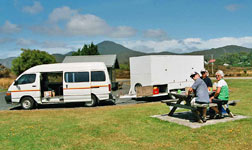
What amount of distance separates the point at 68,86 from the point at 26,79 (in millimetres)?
2329

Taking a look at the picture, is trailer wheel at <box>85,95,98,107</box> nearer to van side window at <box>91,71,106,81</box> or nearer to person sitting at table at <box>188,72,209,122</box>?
van side window at <box>91,71,106,81</box>

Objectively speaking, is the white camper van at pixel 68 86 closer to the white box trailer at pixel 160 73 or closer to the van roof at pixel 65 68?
the van roof at pixel 65 68

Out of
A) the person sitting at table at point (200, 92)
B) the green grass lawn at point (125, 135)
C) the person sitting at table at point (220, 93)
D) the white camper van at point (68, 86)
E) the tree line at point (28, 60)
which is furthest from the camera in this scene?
the tree line at point (28, 60)

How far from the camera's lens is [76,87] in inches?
516

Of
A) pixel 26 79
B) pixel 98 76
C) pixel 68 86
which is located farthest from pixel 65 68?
pixel 26 79

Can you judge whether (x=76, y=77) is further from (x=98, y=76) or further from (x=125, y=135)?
(x=125, y=135)

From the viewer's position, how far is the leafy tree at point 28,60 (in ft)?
152

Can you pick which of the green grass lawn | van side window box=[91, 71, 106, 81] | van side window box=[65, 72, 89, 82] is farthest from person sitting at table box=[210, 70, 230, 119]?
van side window box=[65, 72, 89, 82]

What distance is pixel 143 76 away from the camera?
15.5m

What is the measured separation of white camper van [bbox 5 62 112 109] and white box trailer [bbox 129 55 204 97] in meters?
2.54

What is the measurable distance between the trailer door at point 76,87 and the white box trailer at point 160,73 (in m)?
3.10

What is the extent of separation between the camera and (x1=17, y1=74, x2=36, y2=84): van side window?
13180 mm

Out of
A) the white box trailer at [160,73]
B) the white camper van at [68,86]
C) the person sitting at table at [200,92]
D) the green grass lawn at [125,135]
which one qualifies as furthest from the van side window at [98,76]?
the person sitting at table at [200,92]

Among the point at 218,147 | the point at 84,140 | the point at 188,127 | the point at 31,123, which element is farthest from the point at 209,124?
the point at 31,123
